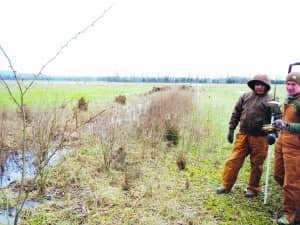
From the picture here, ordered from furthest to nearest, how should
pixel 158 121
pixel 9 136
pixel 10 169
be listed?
1. pixel 158 121
2. pixel 9 136
3. pixel 10 169

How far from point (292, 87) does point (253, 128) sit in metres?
0.97

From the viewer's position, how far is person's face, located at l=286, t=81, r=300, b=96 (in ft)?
12.1

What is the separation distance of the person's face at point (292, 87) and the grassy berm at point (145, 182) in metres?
1.73

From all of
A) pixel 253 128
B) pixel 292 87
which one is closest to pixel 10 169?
pixel 253 128

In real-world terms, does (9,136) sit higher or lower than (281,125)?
lower

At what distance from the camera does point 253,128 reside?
4.47 metres

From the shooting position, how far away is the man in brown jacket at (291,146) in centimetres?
363

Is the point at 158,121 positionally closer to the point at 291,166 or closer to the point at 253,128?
the point at 253,128

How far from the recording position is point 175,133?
845 cm

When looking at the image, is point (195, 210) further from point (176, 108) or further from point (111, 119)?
point (176, 108)

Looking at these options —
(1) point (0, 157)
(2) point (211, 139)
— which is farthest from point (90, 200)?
(2) point (211, 139)

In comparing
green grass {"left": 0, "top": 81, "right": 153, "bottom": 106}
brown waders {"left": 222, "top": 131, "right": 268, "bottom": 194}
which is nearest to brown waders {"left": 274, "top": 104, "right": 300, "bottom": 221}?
brown waders {"left": 222, "top": 131, "right": 268, "bottom": 194}

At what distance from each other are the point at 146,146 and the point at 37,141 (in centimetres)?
291

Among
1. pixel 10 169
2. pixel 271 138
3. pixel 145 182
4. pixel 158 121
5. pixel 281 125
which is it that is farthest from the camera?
pixel 158 121
